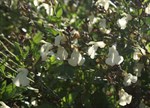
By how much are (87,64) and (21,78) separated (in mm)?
330

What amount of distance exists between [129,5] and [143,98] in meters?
0.42

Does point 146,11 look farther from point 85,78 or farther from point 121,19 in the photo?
point 85,78

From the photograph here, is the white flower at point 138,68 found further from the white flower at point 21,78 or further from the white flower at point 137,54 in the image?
the white flower at point 21,78

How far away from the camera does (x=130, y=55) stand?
1627 mm

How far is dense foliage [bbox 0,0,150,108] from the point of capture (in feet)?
4.78

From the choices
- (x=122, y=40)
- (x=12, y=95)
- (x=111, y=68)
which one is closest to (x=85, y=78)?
(x=111, y=68)

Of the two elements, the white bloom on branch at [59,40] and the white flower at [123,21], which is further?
the white flower at [123,21]

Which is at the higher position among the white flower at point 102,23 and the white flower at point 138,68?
the white flower at point 102,23

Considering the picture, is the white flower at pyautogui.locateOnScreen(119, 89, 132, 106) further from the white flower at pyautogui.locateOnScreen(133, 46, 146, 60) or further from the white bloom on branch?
the white bloom on branch

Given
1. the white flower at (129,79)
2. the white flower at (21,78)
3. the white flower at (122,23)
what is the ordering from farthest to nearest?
the white flower at (122,23)
the white flower at (129,79)
the white flower at (21,78)

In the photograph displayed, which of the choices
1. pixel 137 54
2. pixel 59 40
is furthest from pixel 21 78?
pixel 137 54

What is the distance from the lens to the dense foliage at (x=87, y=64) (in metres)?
1.46

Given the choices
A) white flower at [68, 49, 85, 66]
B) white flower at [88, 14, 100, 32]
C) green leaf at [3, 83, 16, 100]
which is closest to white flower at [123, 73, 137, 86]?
white flower at [68, 49, 85, 66]

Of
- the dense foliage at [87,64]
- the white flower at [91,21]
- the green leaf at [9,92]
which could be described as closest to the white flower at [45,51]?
the dense foliage at [87,64]
